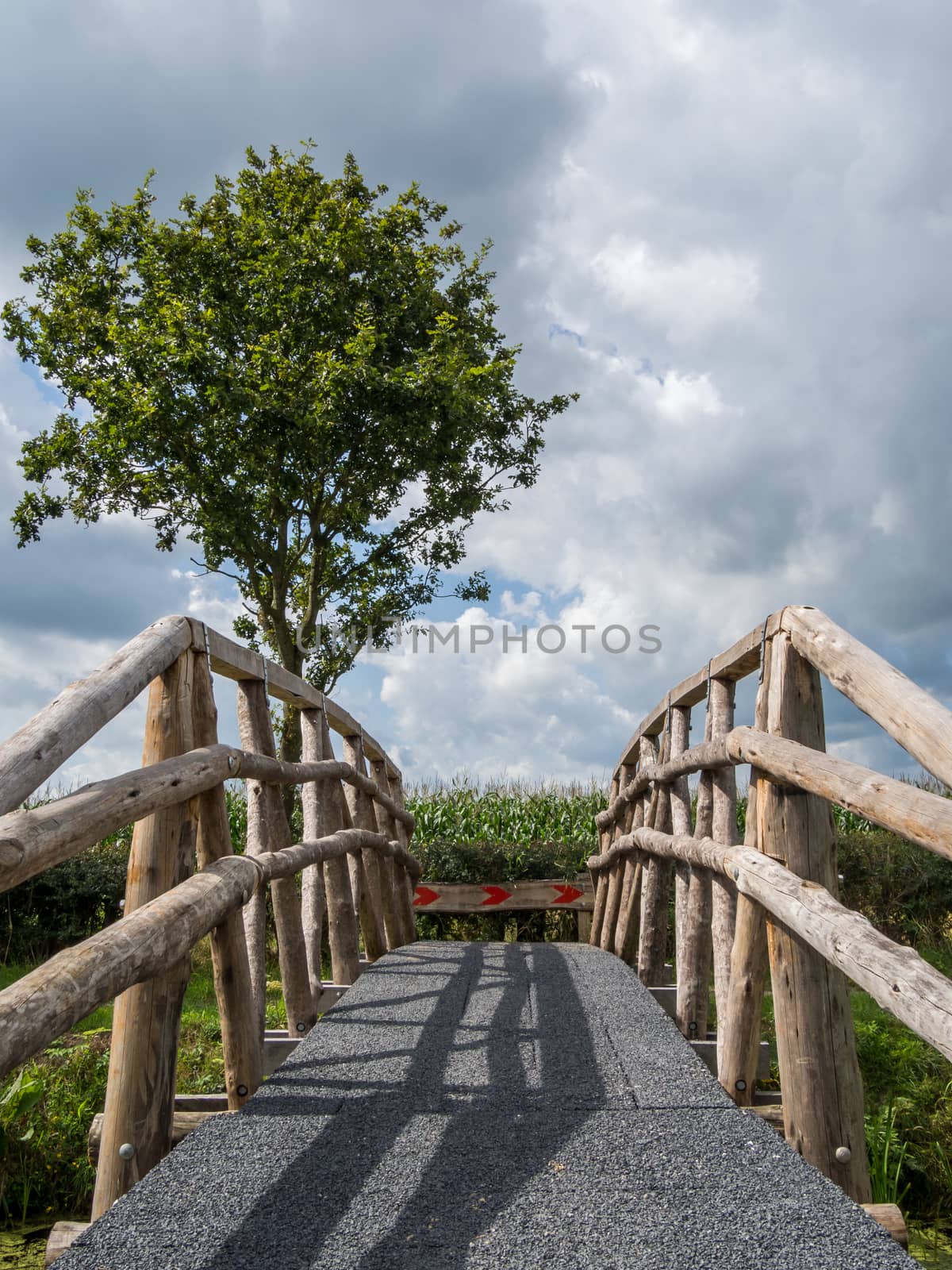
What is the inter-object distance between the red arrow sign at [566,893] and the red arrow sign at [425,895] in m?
1.45

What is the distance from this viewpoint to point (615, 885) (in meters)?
8.50

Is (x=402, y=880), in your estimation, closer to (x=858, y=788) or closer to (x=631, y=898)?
(x=631, y=898)

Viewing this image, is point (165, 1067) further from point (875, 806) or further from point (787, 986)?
point (875, 806)

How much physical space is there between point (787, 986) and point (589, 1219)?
1.10 m

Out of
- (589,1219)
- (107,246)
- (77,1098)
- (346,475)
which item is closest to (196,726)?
(589,1219)

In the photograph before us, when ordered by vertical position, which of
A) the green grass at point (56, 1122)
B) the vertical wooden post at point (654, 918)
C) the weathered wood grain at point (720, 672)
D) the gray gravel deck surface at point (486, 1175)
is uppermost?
the weathered wood grain at point (720, 672)

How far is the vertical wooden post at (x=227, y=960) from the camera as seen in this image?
11.4 feet

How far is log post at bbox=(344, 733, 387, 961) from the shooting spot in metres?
6.75

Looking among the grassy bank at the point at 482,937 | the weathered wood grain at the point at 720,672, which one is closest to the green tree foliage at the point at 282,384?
the grassy bank at the point at 482,937

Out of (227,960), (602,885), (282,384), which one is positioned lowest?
(602,885)

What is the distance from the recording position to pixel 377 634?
1628cm

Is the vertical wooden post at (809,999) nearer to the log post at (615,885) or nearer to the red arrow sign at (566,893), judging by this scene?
the log post at (615,885)

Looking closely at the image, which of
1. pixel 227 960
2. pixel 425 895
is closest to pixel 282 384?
pixel 425 895

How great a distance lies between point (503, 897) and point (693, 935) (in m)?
7.03
